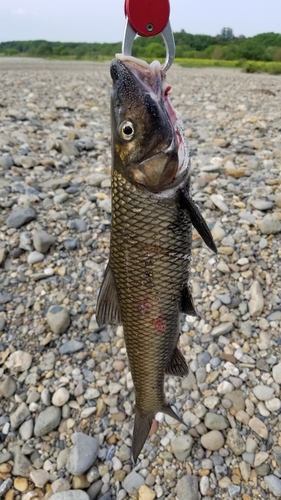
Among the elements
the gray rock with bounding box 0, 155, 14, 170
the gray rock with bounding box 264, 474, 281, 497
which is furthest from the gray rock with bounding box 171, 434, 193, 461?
the gray rock with bounding box 0, 155, 14, 170

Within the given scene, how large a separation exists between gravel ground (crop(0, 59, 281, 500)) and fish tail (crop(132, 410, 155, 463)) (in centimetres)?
85

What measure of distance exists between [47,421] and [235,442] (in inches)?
68.0

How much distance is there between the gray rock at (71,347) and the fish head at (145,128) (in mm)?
2857

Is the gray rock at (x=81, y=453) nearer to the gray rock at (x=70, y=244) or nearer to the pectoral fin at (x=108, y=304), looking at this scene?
the pectoral fin at (x=108, y=304)

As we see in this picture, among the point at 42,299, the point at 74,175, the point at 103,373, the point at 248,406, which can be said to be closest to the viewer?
the point at 248,406

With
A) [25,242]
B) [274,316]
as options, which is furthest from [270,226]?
[25,242]

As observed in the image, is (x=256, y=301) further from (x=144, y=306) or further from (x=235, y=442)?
(x=144, y=306)

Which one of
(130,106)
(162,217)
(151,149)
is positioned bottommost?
(162,217)

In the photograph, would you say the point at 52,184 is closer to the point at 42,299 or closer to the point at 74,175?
the point at 74,175

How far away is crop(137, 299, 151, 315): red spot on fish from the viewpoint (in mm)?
2158

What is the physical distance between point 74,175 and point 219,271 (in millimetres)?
3545

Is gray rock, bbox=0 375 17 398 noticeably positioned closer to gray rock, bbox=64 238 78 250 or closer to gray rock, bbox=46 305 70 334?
gray rock, bbox=46 305 70 334

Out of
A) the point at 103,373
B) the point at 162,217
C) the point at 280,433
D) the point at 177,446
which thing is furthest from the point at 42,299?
the point at 162,217

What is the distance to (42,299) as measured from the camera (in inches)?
191
